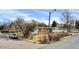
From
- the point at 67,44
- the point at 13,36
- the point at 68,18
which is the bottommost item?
the point at 67,44

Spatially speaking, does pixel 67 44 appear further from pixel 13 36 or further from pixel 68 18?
pixel 13 36

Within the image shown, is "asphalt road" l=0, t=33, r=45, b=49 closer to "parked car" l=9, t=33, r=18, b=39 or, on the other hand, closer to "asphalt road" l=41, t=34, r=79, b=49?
"parked car" l=9, t=33, r=18, b=39

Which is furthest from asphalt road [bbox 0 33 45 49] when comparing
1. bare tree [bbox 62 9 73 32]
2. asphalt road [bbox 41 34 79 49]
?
bare tree [bbox 62 9 73 32]

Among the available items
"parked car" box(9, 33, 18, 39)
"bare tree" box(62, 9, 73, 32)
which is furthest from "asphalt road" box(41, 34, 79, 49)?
"parked car" box(9, 33, 18, 39)

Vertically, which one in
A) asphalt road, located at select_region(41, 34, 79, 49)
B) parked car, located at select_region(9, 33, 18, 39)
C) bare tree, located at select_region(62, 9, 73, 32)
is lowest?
asphalt road, located at select_region(41, 34, 79, 49)

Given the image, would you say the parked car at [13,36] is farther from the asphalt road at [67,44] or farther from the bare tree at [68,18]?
the bare tree at [68,18]

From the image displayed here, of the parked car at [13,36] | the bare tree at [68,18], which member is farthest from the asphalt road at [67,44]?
the parked car at [13,36]

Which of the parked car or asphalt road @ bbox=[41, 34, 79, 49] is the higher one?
the parked car

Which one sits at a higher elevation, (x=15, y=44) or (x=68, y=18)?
(x=68, y=18)

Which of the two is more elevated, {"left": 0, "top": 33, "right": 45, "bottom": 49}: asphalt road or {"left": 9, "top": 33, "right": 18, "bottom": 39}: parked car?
{"left": 9, "top": 33, "right": 18, "bottom": 39}: parked car

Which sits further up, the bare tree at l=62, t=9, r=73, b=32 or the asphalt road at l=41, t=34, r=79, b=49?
the bare tree at l=62, t=9, r=73, b=32

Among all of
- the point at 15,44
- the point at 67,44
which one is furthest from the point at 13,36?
the point at 67,44
